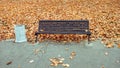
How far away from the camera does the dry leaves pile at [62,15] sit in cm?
887

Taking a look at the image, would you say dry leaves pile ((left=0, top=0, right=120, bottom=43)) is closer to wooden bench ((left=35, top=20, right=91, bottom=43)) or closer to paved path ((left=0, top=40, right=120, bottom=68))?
wooden bench ((left=35, top=20, right=91, bottom=43))

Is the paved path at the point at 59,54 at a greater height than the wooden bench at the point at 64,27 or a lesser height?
lesser

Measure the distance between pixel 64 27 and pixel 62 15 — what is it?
384cm

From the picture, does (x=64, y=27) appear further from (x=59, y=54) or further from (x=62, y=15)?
(x=62, y=15)

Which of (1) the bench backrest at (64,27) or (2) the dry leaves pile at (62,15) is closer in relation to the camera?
(1) the bench backrest at (64,27)

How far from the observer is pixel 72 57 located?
6.88 m

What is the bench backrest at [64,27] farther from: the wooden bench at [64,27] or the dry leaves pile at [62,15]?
the dry leaves pile at [62,15]

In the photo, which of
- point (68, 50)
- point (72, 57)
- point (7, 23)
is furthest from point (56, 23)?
point (7, 23)

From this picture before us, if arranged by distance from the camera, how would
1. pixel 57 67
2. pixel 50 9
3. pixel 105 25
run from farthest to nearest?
1. pixel 50 9
2. pixel 105 25
3. pixel 57 67

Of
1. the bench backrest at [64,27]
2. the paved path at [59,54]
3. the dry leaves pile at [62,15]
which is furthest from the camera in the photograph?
the dry leaves pile at [62,15]

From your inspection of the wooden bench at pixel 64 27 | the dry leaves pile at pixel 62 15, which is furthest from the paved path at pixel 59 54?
the dry leaves pile at pixel 62 15

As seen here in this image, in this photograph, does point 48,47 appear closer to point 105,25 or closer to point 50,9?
point 105,25

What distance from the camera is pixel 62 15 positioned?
11914mm

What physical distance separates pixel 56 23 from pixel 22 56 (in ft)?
5.98
